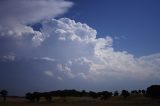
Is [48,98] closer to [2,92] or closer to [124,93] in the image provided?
[2,92]

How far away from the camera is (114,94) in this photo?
19875cm

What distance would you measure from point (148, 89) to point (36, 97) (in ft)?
192

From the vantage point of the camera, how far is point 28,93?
174500 millimetres

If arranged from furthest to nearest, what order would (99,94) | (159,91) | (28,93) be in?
(99,94), (28,93), (159,91)

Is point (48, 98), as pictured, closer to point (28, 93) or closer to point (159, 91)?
point (28, 93)

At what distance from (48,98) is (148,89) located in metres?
51.0

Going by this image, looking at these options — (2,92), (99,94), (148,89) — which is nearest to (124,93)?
(148,89)

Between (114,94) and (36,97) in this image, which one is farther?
(114,94)

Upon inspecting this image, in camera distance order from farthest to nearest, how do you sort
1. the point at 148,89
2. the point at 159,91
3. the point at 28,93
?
the point at 28,93, the point at 148,89, the point at 159,91

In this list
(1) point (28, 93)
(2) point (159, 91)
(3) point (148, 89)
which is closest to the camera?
(2) point (159, 91)

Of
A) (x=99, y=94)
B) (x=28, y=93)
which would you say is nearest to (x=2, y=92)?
(x=28, y=93)

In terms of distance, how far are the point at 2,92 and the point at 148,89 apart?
7627 cm

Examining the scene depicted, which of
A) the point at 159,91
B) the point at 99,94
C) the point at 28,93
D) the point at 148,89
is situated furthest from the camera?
the point at 99,94

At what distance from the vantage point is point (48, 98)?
15525cm
